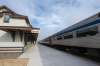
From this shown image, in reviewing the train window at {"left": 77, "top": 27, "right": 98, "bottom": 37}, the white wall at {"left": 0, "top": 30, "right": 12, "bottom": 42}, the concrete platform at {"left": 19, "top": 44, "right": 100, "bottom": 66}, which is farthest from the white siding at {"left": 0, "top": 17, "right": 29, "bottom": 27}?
the train window at {"left": 77, "top": 27, "right": 98, "bottom": 37}

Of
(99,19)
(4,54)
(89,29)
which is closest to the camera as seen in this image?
(99,19)

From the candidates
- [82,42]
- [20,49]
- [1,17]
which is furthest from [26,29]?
[82,42]

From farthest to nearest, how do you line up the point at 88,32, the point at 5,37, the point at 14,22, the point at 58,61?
the point at 14,22
the point at 5,37
the point at 88,32
the point at 58,61

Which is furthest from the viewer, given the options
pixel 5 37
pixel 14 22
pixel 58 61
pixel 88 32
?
pixel 14 22

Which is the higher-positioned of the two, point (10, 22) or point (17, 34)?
point (10, 22)

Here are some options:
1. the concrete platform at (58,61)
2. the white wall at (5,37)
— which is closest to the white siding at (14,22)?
the white wall at (5,37)

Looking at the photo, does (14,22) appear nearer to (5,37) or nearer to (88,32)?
(5,37)

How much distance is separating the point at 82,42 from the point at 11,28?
8.63m

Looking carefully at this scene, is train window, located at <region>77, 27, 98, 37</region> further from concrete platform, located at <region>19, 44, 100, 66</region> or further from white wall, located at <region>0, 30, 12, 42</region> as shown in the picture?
white wall, located at <region>0, 30, 12, 42</region>

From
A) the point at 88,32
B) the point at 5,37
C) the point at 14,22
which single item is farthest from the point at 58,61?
the point at 14,22

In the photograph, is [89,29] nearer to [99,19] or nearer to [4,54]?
[99,19]

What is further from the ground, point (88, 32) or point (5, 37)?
point (5, 37)

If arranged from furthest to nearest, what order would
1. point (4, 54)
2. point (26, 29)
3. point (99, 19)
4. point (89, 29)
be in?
point (26, 29)
point (4, 54)
point (89, 29)
point (99, 19)

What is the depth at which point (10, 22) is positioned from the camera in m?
21.1
